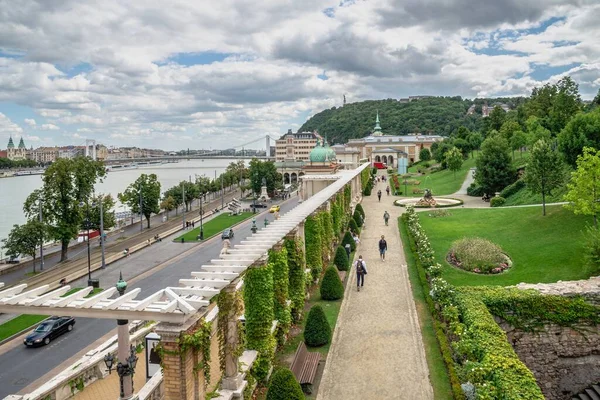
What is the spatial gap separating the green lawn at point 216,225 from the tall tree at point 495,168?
2974cm

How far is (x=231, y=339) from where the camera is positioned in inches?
471

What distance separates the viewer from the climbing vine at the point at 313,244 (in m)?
23.1

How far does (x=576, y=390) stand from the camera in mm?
18609

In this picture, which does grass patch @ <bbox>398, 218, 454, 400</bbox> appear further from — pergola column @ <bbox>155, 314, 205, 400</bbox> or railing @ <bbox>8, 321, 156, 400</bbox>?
railing @ <bbox>8, 321, 156, 400</bbox>

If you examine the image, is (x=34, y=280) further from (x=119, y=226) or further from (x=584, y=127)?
(x=584, y=127)

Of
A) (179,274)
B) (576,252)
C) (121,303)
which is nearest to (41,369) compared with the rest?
(121,303)

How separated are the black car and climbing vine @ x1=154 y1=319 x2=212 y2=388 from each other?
47.6 feet

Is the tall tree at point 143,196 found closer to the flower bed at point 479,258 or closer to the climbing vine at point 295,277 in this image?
the flower bed at point 479,258

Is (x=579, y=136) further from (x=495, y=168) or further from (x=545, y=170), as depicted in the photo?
(x=495, y=168)

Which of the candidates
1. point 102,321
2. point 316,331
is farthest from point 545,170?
point 102,321

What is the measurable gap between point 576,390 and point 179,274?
2520 centimetres

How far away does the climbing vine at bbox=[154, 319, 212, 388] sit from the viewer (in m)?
9.45

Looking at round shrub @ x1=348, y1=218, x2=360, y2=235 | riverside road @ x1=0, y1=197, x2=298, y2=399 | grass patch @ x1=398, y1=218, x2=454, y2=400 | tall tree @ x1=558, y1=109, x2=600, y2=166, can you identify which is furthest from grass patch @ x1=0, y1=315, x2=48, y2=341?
tall tree @ x1=558, y1=109, x2=600, y2=166

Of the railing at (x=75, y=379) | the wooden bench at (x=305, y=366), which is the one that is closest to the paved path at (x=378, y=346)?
the wooden bench at (x=305, y=366)
